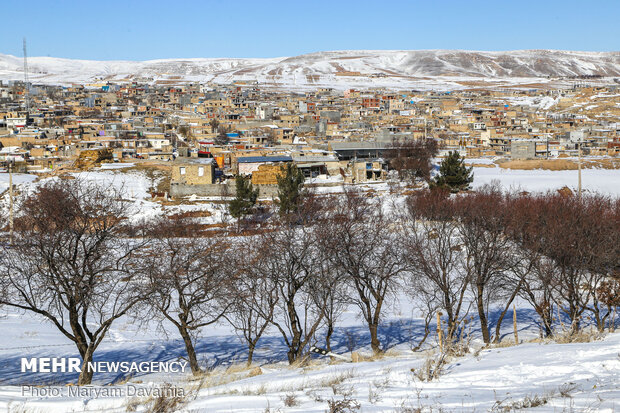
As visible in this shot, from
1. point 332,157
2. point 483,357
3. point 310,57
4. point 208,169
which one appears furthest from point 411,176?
point 310,57

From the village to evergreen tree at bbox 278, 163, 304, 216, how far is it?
344 centimetres

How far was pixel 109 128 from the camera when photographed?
49.5 metres

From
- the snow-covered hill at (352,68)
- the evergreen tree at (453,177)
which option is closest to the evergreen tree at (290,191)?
the evergreen tree at (453,177)

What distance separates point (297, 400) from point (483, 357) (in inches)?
76.2

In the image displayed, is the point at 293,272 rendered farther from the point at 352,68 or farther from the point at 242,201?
the point at 352,68

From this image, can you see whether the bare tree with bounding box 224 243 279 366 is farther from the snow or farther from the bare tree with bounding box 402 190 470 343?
the snow

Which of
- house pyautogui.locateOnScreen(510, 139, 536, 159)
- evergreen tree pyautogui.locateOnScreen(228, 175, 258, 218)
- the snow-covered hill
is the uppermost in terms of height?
the snow-covered hill

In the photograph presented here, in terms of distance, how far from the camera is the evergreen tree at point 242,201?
2345cm

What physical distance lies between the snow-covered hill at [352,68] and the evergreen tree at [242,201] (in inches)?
4124

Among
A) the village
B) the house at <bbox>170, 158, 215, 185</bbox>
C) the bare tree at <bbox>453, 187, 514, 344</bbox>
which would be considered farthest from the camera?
the village

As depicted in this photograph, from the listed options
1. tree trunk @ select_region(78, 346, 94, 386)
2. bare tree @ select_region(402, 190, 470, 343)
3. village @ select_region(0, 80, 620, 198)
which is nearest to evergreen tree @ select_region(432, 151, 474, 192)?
bare tree @ select_region(402, 190, 470, 343)

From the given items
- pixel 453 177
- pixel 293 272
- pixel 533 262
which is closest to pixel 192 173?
pixel 453 177

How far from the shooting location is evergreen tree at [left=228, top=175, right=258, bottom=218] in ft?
76.9

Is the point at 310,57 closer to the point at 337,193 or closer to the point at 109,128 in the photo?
the point at 109,128
